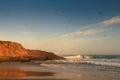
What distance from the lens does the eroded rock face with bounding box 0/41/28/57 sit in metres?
82.1

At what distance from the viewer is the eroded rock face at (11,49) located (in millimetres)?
82119

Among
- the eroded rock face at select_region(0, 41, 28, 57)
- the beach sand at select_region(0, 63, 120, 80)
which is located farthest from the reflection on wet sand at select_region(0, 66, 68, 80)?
the eroded rock face at select_region(0, 41, 28, 57)

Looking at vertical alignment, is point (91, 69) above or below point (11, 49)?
below

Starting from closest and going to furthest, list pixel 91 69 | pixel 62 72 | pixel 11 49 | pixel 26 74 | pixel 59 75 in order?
pixel 59 75, pixel 26 74, pixel 62 72, pixel 91 69, pixel 11 49

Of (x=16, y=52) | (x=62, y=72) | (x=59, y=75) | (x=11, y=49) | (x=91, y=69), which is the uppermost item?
(x=11, y=49)

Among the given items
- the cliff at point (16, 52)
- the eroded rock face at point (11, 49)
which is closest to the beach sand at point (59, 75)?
the cliff at point (16, 52)

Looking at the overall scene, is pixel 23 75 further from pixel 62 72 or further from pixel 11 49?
pixel 11 49

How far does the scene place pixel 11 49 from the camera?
281 ft

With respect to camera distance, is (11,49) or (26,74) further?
(11,49)

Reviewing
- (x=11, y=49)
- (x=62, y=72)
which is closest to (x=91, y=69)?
(x=62, y=72)

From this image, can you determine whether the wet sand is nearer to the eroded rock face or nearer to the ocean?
the ocean

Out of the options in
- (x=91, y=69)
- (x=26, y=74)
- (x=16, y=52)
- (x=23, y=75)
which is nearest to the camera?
(x=23, y=75)

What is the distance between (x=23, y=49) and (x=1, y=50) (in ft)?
32.9

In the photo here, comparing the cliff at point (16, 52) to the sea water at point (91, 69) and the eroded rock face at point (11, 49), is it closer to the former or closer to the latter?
the eroded rock face at point (11, 49)
